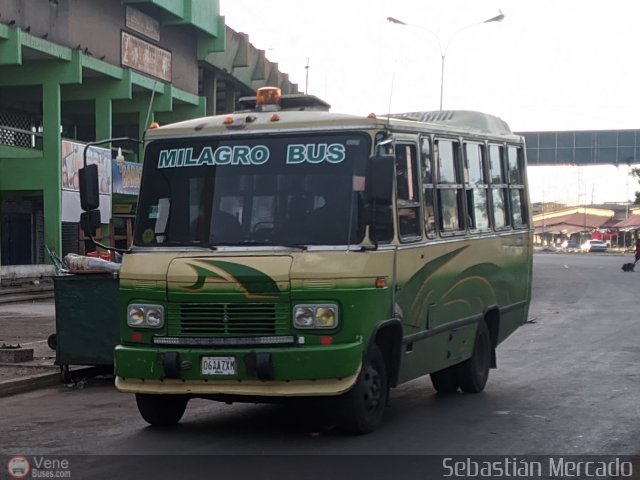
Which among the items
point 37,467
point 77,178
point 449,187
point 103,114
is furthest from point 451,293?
point 103,114

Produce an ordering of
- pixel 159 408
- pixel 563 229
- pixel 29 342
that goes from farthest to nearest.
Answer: pixel 563 229
pixel 29 342
pixel 159 408

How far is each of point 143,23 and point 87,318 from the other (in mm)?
27300

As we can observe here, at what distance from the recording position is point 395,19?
3028 centimetres

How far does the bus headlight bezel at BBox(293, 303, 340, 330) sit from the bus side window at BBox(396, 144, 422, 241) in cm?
122

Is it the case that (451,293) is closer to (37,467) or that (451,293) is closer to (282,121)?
(282,121)

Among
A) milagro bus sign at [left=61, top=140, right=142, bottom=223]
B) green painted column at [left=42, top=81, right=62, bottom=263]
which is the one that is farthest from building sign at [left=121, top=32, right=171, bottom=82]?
green painted column at [left=42, top=81, right=62, bottom=263]

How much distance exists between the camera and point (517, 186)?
13.1m

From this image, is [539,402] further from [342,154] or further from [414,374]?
[342,154]

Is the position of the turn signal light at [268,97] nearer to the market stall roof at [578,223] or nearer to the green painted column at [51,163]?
the green painted column at [51,163]

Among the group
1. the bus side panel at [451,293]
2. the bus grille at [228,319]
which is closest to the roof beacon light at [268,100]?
the bus side panel at [451,293]

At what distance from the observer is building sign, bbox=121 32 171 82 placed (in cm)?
3700

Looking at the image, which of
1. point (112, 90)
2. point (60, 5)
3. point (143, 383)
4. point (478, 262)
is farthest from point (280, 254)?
point (112, 90)

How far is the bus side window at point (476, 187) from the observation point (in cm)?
1128

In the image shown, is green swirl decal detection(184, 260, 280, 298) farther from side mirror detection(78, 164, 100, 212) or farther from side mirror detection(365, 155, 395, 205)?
side mirror detection(78, 164, 100, 212)
